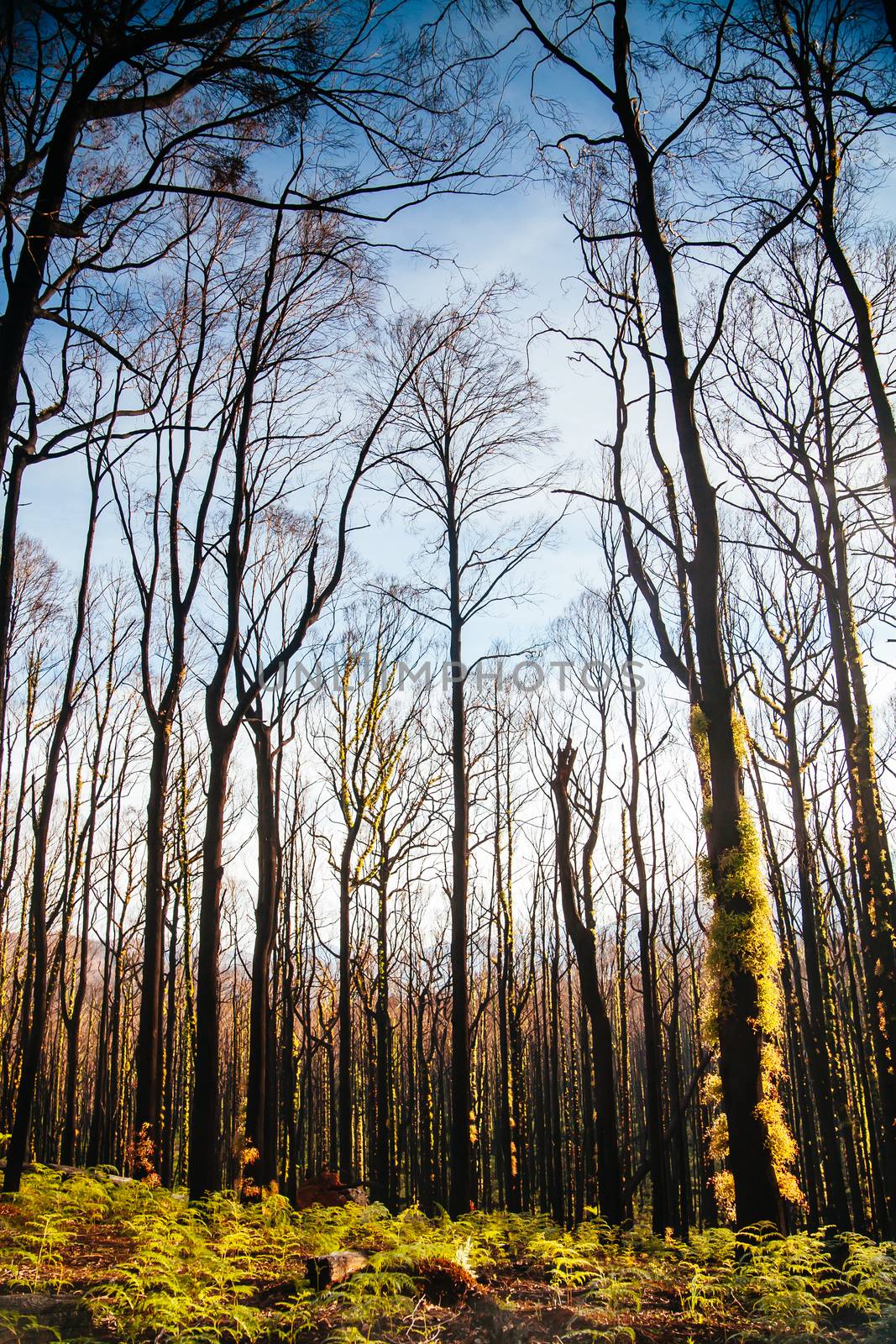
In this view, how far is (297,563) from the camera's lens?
13.5 meters

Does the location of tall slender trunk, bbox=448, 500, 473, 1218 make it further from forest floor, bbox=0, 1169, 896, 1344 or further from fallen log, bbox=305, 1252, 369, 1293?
fallen log, bbox=305, 1252, 369, 1293

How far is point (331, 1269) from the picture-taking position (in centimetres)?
495

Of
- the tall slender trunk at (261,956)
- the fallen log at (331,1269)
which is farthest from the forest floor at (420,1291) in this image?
the tall slender trunk at (261,956)

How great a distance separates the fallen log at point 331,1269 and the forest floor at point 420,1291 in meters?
0.07

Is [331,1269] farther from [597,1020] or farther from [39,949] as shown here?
[597,1020]

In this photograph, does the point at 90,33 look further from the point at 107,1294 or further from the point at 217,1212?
the point at 217,1212

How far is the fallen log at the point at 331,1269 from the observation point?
489cm

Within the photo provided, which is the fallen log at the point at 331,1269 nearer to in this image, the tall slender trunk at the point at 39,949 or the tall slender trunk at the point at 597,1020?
the tall slender trunk at the point at 39,949

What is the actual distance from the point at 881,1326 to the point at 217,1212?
6.28 metres

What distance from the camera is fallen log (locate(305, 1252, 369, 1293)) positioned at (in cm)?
489

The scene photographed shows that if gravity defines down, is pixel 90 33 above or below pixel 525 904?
above

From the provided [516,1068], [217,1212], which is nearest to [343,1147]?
[516,1068]

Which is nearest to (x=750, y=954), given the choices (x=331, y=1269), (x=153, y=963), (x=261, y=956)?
(x=331, y=1269)

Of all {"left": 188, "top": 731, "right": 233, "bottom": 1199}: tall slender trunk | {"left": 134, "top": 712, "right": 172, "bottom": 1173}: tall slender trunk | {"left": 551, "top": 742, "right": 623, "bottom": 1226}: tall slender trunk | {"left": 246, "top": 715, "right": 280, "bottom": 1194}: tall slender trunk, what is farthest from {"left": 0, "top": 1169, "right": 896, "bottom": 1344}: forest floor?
{"left": 551, "top": 742, "right": 623, "bottom": 1226}: tall slender trunk
